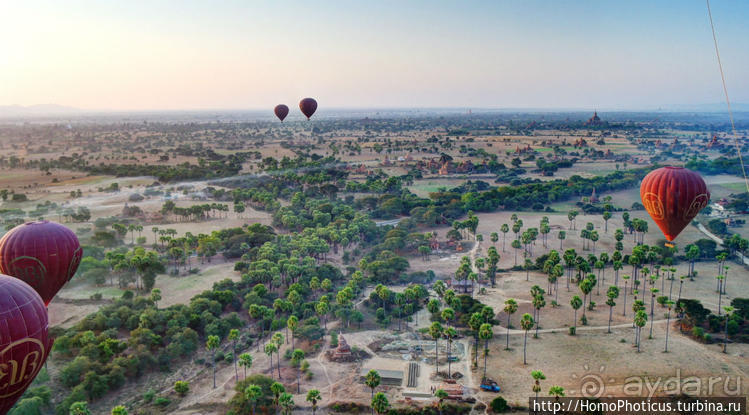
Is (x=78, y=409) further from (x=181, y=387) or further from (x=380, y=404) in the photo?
(x=380, y=404)

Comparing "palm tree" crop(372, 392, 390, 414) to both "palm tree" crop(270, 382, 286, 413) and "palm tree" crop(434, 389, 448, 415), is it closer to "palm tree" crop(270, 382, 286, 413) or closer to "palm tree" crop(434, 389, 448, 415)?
"palm tree" crop(434, 389, 448, 415)

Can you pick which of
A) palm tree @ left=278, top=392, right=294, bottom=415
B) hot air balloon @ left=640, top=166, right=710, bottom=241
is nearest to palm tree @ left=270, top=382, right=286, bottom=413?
palm tree @ left=278, top=392, right=294, bottom=415

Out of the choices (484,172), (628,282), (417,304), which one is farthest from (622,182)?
(417,304)

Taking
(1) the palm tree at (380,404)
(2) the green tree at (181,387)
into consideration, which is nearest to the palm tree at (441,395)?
(1) the palm tree at (380,404)

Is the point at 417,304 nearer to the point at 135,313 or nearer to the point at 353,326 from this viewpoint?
the point at 353,326

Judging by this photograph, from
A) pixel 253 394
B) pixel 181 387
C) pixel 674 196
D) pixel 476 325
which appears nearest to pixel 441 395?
pixel 476 325

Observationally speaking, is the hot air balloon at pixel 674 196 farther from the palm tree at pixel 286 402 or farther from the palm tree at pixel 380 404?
the palm tree at pixel 286 402
